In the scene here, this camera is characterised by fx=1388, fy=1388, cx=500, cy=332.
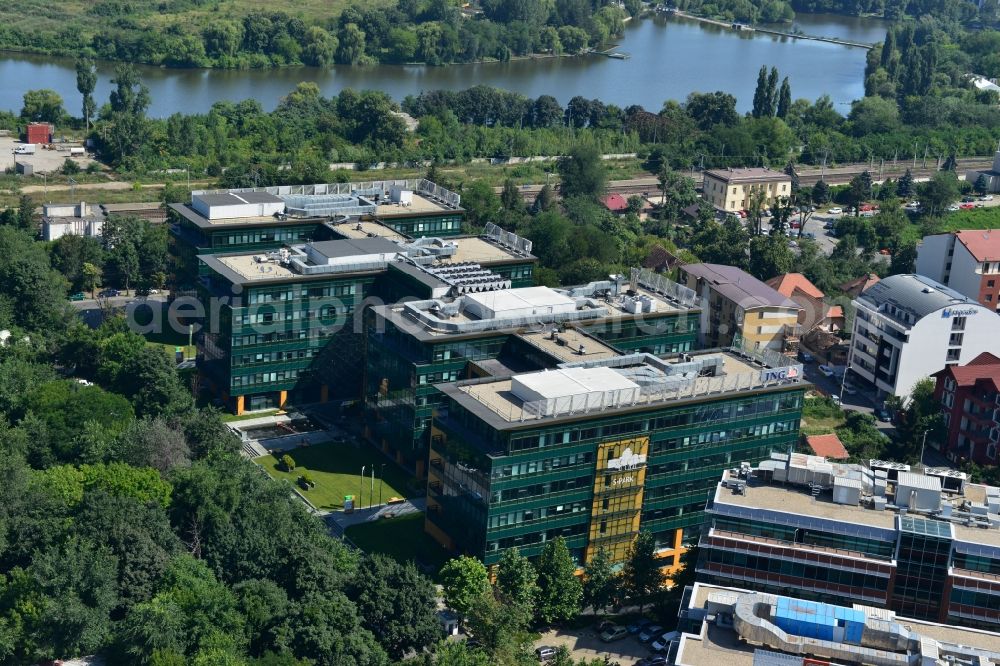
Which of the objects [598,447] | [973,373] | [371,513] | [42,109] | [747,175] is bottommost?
[371,513]

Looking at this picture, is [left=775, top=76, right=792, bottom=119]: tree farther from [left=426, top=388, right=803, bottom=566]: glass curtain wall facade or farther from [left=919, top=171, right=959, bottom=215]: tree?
[left=426, top=388, right=803, bottom=566]: glass curtain wall facade

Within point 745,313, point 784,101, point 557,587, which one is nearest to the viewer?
point 557,587

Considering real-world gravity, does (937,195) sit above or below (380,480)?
above

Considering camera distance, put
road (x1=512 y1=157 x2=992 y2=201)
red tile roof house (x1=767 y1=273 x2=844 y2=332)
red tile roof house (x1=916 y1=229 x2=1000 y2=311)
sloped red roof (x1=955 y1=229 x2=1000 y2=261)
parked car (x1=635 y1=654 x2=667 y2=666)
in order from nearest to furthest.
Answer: parked car (x1=635 y1=654 x2=667 y2=666)
red tile roof house (x1=767 y1=273 x2=844 y2=332)
sloped red roof (x1=955 y1=229 x2=1000 y2=261)
red tile roof house (x1=916 y1=229 x2=1000 y2=311)
road (x1=512 y1=157 x2=992 y2=201)

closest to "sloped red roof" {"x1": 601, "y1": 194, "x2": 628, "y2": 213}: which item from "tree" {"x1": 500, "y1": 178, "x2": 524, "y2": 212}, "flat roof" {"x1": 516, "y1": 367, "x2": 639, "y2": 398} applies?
"tree" {"x1": 500, "y1": 178, "x2": 524, "y2": 212}

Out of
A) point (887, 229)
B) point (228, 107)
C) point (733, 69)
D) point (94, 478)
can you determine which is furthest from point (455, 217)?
point (733, 69)

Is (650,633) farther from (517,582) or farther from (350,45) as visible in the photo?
(350,45)

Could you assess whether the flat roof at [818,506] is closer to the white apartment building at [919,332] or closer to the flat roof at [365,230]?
the white apartment building at [919,332]

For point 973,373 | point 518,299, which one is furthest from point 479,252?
point 973,373
